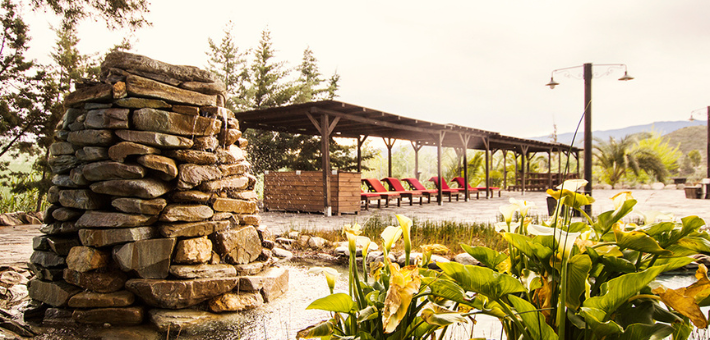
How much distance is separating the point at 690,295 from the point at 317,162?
51.6ft

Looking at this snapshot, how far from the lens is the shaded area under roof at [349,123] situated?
9.25m

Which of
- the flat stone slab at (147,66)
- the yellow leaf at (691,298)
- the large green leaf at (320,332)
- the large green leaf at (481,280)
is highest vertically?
the flat stone slab at (147,66)

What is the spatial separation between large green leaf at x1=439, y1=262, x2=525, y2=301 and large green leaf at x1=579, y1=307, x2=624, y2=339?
16cm

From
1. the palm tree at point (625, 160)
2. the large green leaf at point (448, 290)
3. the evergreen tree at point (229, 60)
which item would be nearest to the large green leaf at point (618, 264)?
the large green leaf at point (448, 290)

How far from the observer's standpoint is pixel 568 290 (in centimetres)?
111

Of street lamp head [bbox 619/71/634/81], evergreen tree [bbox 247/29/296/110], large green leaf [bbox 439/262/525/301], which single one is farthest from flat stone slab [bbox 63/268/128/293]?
evergreen tree [bbox 247/29/296/110]

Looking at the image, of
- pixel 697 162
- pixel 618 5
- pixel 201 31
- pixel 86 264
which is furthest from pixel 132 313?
pixel 697 162

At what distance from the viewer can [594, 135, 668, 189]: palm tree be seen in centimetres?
2358

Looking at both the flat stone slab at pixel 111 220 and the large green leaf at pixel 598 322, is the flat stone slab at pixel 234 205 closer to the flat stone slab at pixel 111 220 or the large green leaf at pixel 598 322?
the flat stone slab at pixel 111 220

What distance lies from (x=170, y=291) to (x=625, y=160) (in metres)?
27.3

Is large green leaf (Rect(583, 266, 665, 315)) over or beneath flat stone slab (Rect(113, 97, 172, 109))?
beneath

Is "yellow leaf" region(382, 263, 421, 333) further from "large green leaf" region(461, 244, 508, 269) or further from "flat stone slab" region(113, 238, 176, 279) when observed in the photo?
"flat stone slab" region(113, 238, 176, 279)

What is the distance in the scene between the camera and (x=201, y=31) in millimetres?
20188

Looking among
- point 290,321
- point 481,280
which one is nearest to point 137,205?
point 290,321
